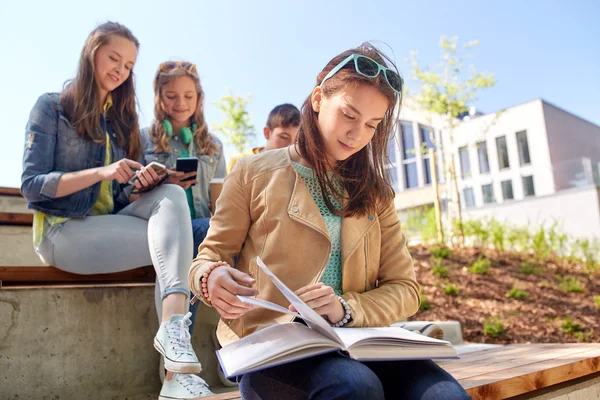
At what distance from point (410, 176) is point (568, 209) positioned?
898 centimetres

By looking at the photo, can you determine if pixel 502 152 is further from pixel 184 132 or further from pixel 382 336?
pixel 382 336

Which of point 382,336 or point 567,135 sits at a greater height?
point 567,135

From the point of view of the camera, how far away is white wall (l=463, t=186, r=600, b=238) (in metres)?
14.4

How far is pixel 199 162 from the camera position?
2.83 m

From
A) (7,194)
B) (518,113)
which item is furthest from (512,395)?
(518,113)

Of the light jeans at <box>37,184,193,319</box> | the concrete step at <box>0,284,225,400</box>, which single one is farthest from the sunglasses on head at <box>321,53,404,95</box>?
the concrete step at <box>0,284,225,400</box>

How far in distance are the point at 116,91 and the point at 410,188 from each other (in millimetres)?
21533

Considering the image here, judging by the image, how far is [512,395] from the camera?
150cm

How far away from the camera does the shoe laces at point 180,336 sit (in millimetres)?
1743

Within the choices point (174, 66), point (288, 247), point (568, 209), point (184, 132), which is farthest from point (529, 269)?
point (568, 209)

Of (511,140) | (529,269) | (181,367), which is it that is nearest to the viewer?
(181,367)

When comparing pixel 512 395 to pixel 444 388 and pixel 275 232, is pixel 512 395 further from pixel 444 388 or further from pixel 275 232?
pixel 275 232

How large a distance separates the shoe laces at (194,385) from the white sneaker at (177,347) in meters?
0.05

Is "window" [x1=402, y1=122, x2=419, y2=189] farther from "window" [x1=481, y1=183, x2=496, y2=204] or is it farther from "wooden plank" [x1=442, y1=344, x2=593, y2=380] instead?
"wooden plank" [x1=442, y1=344, x2=593, y2=380]
